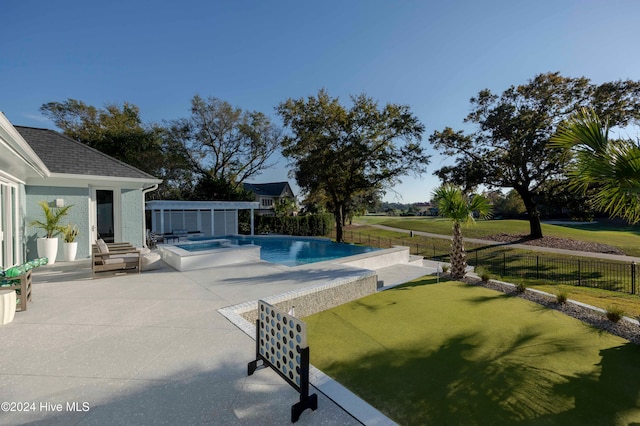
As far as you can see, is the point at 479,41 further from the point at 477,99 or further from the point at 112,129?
the point at 112,129

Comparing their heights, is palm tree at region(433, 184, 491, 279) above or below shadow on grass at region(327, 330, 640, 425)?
above

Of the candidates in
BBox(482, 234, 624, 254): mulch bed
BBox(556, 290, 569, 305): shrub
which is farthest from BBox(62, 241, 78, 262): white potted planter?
BBox(482, 234, 624, 254): mulch bed

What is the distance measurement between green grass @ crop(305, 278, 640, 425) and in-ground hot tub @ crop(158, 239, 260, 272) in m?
4.10

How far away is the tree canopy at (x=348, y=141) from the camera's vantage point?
798 inches

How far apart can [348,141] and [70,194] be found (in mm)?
16076

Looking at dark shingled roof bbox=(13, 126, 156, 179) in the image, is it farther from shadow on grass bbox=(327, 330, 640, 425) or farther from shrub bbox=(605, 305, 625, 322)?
shrub bbox=(605, 305, 625, 322)

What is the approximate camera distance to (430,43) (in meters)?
12.1

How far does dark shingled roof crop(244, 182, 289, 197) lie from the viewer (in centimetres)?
4075

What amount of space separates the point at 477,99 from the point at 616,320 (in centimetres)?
1800

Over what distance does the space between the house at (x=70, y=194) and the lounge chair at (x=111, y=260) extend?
83.0 inches

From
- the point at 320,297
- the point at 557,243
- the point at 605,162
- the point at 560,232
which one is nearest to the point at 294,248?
the point at 320,297

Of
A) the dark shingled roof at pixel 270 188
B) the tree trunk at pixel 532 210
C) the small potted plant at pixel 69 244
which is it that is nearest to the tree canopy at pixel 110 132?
the dark shingled roof at pixel 270 188

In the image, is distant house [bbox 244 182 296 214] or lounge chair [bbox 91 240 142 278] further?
distant house [bbox 244 182 296 214]

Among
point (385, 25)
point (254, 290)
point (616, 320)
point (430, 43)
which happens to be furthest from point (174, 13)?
point (616, 320)
